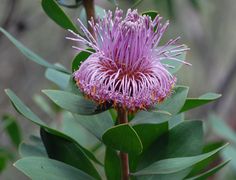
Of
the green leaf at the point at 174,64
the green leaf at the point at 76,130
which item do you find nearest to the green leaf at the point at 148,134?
the green leaf at the point at 174,64

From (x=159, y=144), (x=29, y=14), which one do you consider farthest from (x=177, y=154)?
(x=29, y=14)

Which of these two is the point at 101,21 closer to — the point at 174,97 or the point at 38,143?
the point at 174,97

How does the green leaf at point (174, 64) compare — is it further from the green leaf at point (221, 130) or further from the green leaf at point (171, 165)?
the green leaf at point (221, 130)

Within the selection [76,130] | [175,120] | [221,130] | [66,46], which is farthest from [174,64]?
[66,46]

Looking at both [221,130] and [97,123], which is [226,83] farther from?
[97,123]

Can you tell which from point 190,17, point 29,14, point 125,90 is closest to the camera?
point 125,90

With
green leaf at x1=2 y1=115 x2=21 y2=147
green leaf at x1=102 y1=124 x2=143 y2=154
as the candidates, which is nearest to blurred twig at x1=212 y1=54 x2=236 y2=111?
green leaf at x1=2 y1=115 x2=21 y2=147
